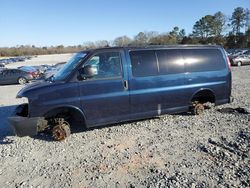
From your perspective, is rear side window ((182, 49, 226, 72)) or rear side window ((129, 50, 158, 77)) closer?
rear side window ((129, 50, 158, 77))

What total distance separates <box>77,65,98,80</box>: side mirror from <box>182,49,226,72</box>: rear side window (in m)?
2.60

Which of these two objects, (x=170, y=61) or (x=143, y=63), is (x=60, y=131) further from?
(x=170, y=61)

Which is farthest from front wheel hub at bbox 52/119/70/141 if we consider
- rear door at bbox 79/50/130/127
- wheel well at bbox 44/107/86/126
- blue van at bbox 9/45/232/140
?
rear door at bbox 79/50/130/127

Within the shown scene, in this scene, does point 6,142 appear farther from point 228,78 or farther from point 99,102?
point 228,78

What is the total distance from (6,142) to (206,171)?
4.24 meters

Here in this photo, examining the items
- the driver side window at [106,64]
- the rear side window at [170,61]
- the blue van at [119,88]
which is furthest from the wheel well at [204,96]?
the driver side window at [106,64]

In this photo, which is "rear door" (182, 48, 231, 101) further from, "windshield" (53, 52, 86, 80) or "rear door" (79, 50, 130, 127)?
"windshield" (53, 52, 86, 80)

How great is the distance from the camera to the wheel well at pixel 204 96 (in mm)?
7789

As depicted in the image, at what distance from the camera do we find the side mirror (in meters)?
6.16

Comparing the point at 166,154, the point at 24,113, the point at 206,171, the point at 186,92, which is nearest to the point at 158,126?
the point at 186,92

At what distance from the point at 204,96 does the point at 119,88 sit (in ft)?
9.04

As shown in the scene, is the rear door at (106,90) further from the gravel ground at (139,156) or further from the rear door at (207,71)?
the rear door at (207,71)

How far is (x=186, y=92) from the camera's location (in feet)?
24.5

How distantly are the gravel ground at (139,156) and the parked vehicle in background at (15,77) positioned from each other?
17026mm
